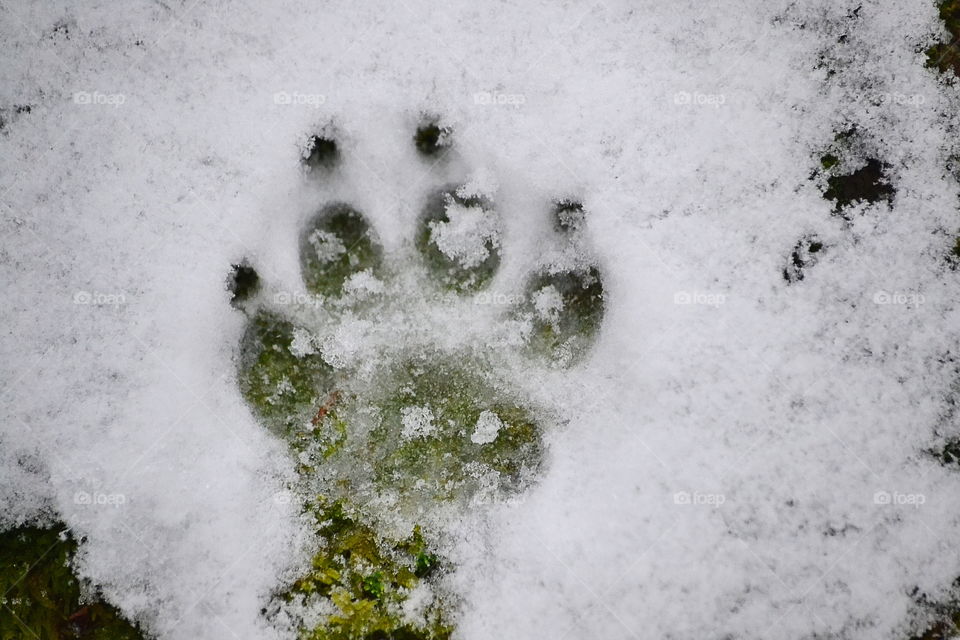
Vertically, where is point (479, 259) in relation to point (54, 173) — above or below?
above

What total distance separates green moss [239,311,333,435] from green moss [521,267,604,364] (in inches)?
67.1

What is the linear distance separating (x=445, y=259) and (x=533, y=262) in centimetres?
70

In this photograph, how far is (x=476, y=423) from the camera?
4.74 meters

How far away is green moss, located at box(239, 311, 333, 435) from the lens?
469 cm

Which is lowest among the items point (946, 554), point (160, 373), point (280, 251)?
point (160, 373)

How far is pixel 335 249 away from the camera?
4.73 m

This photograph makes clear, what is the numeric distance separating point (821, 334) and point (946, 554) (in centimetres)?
188

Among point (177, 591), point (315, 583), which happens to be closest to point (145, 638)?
point (177, 591)

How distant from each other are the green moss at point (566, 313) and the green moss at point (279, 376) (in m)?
1.70

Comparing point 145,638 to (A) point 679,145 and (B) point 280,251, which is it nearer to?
(B) point 280,251
